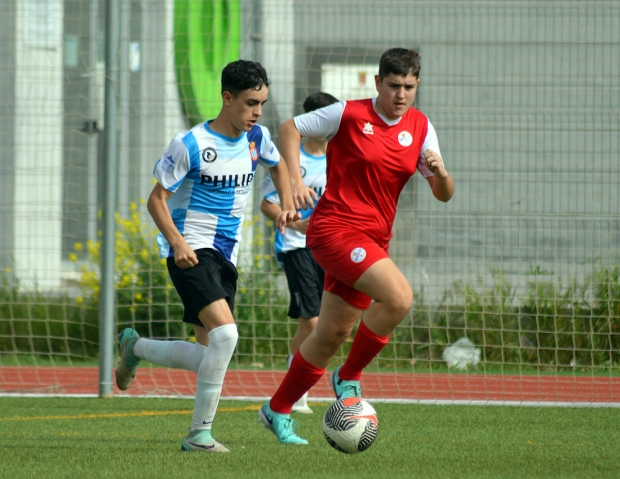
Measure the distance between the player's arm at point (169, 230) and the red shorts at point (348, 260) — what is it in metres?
0.65

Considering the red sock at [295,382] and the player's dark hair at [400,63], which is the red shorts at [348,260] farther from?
the player's dark hair at [400,63]

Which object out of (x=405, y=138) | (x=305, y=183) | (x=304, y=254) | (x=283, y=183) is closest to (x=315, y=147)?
(x=305, y=183)

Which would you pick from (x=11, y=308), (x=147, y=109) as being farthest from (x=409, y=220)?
(x=11, y=308)

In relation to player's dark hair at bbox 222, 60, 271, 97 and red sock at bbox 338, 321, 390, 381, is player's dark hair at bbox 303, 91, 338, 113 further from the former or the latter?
red sock at bbox 338, 321, 390, 381

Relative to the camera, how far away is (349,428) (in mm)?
4500

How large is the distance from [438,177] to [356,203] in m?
0.43

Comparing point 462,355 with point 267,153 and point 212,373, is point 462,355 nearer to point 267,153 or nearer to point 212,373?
point 267,153

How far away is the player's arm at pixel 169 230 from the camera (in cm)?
481

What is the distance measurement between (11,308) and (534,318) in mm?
4815

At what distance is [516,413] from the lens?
6953 mm

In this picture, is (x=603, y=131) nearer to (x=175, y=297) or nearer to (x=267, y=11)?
(x=267, y=11)

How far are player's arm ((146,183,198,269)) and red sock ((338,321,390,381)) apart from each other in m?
0.89

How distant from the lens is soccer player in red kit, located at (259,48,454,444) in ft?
16.0

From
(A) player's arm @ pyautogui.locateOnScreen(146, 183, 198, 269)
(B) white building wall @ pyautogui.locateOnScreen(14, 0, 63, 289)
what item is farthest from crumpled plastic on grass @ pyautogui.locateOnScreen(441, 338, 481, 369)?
(A) player's arm @ pyautogui.locateOnScreen(146, 183, 198, 269)
